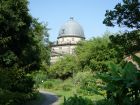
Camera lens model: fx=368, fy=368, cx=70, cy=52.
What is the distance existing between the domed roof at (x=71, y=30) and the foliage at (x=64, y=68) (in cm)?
4595

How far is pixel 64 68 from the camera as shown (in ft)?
252

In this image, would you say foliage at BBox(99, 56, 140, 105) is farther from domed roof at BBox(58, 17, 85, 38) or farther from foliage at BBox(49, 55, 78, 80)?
domed roof at BBox(58, 17, 85, 38)

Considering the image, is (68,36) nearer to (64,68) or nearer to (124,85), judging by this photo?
(64,68)

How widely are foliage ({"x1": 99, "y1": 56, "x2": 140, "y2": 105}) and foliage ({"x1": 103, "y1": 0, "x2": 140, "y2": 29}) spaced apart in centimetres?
1167

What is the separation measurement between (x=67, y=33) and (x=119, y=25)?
110m

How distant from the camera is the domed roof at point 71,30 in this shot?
126475 millimetres

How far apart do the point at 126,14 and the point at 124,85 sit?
12485mm

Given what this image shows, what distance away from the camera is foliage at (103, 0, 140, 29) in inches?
612

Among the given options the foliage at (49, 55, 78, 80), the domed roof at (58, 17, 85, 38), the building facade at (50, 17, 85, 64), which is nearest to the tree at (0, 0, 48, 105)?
the foliage at (49, 55, 78, 80)

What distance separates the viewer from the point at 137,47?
15.8 metres

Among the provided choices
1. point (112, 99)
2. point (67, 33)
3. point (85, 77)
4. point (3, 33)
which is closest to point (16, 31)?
point (3, 33)

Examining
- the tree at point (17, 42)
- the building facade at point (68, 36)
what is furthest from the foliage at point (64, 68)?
the tree at point (17, 42)

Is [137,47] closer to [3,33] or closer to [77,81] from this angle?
[3,33]

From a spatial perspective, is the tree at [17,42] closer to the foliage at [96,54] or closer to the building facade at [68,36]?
the foliage at [96,54]
